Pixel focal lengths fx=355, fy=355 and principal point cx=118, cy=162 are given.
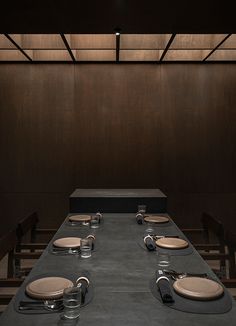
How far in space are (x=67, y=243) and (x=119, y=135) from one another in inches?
130

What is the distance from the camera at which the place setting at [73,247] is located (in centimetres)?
207

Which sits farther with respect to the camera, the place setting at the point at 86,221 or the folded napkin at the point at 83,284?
the place setting at the point at 86,221

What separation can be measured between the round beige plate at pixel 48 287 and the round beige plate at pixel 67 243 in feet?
1.84

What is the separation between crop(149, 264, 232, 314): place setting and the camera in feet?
4.44

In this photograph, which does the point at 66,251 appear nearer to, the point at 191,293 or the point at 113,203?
the point at 191,293

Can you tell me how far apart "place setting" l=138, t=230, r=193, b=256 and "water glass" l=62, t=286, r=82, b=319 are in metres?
0.88

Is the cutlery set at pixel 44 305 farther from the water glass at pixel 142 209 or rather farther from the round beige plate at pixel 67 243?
the water glass at pixel 142 209

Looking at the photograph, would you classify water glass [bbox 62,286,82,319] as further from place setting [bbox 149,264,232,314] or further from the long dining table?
place setting [bbox 149,264,232,314]

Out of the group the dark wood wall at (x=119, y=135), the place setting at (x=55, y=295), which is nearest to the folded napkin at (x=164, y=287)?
the place setting at (x=55, y=295)

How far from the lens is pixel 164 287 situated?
1.49 m

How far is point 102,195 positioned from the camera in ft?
11.6
